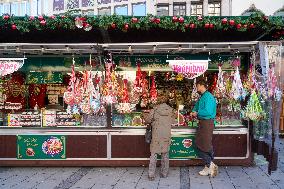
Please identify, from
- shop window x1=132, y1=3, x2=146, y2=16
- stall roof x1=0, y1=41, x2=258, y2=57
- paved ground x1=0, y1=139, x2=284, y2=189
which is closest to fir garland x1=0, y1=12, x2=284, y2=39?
stall roof x1=0, y1=41, x2=258, y2=57

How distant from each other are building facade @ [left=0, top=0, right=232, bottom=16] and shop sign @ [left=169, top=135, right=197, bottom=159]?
21.0 meters

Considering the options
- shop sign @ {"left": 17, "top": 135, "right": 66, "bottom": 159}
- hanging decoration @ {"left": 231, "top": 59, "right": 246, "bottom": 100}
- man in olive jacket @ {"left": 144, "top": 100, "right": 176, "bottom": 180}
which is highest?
hanging decoration @ {"left": 231, "top": 59, "right": 246, "bottom": 100}

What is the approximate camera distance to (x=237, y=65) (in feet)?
32.2

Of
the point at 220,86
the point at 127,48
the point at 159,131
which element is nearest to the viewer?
the point at 159,131

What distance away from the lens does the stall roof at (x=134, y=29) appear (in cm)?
864

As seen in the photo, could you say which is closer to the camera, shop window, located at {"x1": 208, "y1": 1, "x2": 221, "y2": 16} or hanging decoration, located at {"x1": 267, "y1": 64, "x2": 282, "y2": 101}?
hanging decoration, located at {"x1": 267, "y1": 64, "x2": 282, "y2": 101}

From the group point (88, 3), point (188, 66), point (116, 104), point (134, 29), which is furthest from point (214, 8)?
point (188, 66)

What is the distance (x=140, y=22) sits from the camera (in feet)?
28.5

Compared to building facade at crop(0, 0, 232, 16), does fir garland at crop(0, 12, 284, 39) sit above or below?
below

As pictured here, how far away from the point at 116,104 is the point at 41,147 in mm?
2168

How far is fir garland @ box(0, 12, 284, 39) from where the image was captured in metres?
8.62

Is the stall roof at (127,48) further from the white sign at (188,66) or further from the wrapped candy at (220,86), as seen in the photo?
the wrapped candy at (220,86)

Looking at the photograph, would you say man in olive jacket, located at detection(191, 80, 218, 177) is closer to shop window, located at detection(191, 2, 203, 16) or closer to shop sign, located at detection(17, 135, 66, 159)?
shop sign, located at detection(17, 135, 66, 159)

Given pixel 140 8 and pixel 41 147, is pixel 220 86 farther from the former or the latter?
pixel 140 8
